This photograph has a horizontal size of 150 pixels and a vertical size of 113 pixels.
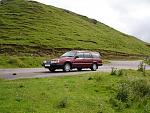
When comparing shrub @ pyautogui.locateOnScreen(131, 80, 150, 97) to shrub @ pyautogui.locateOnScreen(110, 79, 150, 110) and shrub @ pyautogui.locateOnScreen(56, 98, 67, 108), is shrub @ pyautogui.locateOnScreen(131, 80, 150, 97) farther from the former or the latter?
shrub @ pyautogui.locateOnScreen(56, 98, 67, 108)

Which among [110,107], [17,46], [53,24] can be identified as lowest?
[110,107]

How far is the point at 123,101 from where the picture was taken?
19500mm

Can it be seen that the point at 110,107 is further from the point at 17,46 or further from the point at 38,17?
the point at 38,17

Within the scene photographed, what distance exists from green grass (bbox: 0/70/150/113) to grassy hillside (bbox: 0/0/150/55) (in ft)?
153

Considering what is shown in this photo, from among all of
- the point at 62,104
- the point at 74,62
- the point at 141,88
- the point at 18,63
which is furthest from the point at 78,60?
the point at 62,104

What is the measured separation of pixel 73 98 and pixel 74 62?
18174mm

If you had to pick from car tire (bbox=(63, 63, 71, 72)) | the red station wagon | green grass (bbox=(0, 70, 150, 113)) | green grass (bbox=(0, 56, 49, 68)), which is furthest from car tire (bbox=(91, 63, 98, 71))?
green grass (bbox=(0, 70, 150, 113))

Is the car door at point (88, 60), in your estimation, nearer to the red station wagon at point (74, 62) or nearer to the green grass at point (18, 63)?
the red station wagon at point (74, 62)

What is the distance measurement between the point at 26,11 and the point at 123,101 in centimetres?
9219

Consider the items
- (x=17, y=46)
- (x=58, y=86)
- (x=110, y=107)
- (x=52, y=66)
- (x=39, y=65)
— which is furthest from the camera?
(x=17, y=46)

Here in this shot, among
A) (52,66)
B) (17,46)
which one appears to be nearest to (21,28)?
(17,46)

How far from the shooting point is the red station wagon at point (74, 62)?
3541cm

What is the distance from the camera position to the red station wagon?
35406mm

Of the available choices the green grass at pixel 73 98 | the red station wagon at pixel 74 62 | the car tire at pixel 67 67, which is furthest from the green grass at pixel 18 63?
the green grass at pixel 73 98
